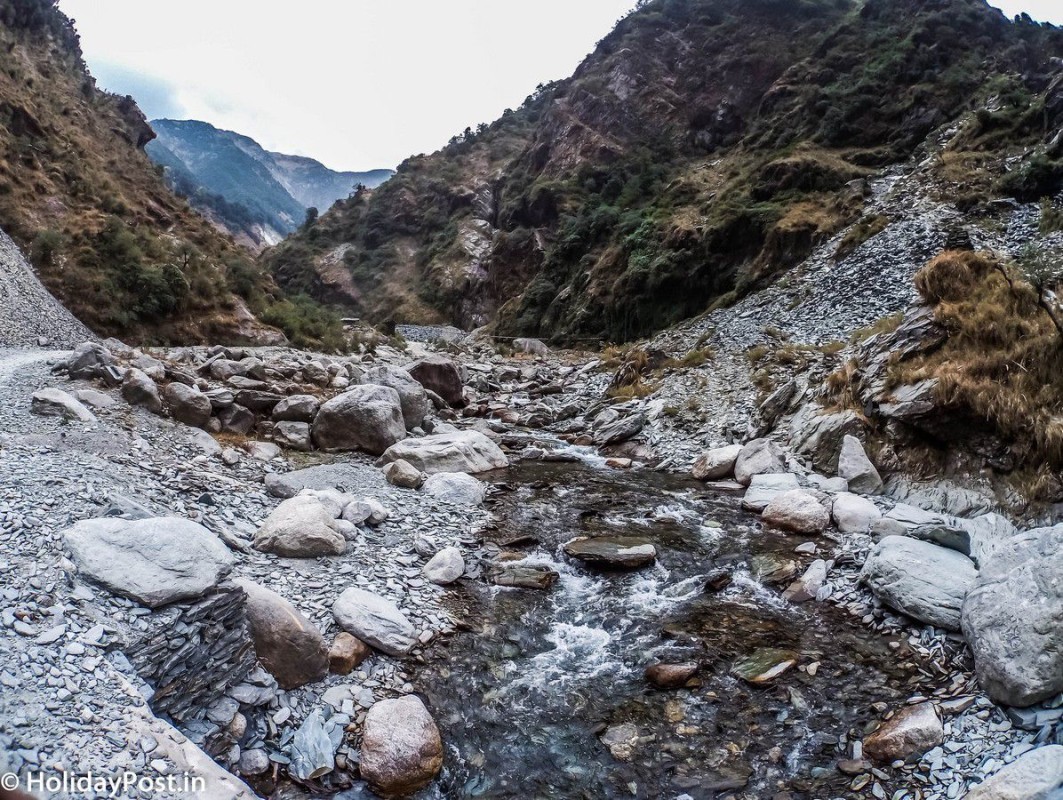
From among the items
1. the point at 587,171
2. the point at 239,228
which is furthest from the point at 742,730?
the point at 239,228

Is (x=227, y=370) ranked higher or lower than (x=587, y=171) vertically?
lower

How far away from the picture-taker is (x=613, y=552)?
7547 mm

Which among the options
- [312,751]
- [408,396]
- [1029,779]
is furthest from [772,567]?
[408,396]

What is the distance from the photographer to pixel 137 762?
2893 millimetres

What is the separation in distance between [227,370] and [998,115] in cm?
3413

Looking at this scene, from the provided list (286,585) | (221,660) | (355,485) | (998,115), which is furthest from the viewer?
(998,115)

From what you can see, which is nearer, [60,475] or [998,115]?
[60,475]

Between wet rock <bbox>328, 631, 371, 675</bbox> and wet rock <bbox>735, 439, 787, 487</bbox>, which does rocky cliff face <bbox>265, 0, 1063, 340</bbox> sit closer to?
wet rock <bbox>735, 439, 787, 487</bbox>

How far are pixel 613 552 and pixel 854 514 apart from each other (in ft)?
11.6

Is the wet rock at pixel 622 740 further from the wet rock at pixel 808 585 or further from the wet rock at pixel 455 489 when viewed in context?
the wet rock at pixel 455 489

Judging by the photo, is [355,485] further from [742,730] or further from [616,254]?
[616,254]

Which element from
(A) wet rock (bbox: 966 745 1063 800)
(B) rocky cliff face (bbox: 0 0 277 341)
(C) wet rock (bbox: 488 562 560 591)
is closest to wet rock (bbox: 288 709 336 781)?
(C) wet rock (bbox: 488 562 560 591)

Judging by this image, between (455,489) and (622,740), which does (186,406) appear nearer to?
(455,489)

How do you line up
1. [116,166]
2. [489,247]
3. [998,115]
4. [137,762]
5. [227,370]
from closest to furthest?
[137,762], [227,370], [998,115], [116,166], [489,247]
